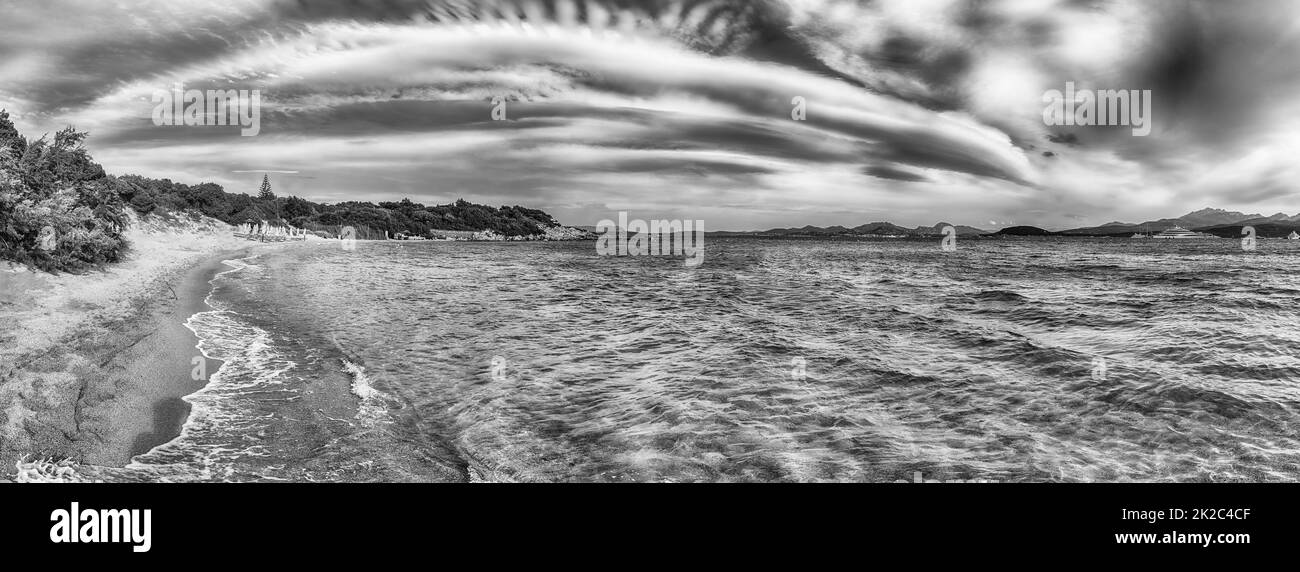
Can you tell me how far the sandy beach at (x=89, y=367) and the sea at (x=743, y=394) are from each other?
0.57 meters

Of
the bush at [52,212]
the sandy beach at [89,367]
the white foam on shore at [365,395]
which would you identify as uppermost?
the bush at [52,212]

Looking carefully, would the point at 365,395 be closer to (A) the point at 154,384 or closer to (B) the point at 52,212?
(A) the point at 154,384

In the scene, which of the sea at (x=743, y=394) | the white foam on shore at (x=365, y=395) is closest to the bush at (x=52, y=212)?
the sea at (x=743, y=394)

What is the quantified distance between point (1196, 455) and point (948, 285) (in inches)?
958

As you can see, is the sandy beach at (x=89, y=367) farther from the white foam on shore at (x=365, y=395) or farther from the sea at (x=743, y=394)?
the white foam on shore at (x=365, y=395)

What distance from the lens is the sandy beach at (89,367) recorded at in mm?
6926

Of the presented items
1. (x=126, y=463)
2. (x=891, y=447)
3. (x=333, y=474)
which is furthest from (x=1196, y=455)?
(x=126, y=463)

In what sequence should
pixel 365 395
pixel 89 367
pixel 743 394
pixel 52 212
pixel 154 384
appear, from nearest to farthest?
pixel 154 384
pixel 89 367
pixel 365 395
pixel 743 394
pixel 52 212

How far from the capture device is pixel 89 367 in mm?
9703

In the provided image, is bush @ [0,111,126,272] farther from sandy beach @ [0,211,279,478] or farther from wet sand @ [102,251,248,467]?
wet sand @ [102,251,248,467]

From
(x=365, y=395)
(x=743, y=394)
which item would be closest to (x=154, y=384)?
(x=365, y=395)

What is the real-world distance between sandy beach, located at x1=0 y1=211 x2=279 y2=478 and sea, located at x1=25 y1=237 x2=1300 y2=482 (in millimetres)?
572

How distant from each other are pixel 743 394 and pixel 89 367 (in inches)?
468
